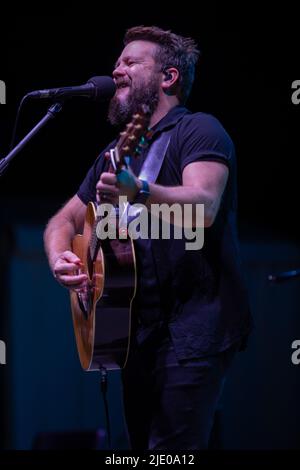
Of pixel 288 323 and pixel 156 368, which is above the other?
pixel 156 368

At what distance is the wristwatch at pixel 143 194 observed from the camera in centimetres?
211

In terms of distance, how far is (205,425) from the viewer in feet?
7.93

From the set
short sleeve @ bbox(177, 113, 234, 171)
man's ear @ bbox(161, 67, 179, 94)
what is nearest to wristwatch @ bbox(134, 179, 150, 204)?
short sleeve @ bbox(177, 113, 234, 171)

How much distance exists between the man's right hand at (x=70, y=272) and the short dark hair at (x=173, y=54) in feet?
2.78

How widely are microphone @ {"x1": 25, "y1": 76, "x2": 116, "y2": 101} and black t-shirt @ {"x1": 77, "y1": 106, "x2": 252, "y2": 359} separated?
0.37 meters

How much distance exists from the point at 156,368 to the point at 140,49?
1.38 metres

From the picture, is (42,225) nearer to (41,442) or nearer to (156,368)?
(41,442)

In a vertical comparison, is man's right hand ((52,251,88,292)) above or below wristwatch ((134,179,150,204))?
below

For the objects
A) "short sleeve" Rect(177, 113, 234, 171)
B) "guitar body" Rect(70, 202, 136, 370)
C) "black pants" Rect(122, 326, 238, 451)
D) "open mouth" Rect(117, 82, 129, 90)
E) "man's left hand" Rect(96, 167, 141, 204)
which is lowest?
"black pants" Rect(122, 326, 238, 451)

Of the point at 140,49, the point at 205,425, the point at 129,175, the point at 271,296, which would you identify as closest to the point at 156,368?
the point at 205,425

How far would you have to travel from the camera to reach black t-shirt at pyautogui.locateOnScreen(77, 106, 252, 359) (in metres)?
2.42

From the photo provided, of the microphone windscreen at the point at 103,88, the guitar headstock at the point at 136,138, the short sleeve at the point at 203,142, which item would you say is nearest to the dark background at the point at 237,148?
the microphone windscreen at the point at 103,88

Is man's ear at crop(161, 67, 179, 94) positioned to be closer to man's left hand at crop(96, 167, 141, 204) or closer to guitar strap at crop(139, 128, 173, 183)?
guitar strap at crop(139, 128, 173, 183)

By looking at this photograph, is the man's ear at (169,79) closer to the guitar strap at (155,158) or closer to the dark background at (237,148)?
the guitar strap at (155,158)
